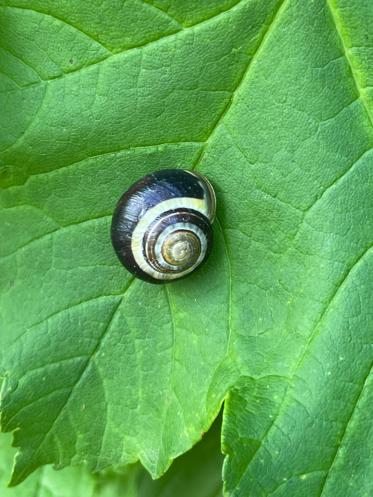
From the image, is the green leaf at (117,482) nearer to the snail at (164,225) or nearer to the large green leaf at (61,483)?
the large green leaf at (61,483)

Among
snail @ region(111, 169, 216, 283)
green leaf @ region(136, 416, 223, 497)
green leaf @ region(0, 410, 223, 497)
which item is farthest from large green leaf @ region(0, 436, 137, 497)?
snail @ region(111, 169, 216, 283)

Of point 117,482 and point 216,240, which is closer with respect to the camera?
point 216,240

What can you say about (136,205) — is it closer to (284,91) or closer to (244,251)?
(244,251)

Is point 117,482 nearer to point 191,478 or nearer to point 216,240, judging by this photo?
point 191,478

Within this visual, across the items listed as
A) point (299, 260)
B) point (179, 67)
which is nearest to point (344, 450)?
point (299, 260)

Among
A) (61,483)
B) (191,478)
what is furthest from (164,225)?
(61,483)

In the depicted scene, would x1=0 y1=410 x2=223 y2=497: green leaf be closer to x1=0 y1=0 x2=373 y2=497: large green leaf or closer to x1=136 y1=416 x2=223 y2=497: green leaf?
x1=136 y1=416 x2=223 y2=497: green leaf
